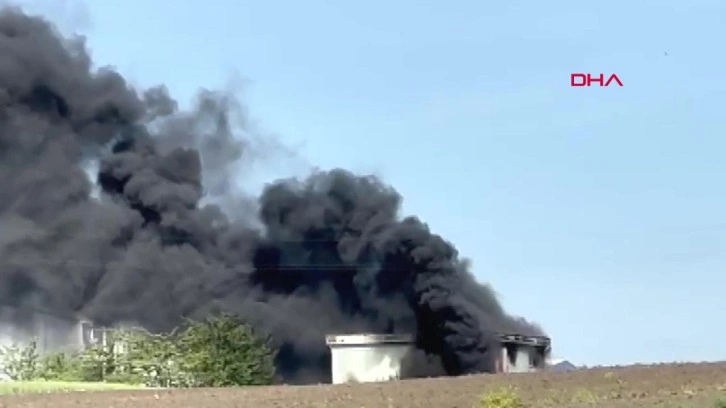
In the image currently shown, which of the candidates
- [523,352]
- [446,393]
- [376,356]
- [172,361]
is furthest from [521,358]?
[446,393]

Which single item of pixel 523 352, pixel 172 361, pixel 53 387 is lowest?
pixel 53 387

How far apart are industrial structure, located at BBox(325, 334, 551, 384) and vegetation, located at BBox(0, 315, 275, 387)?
119 inches

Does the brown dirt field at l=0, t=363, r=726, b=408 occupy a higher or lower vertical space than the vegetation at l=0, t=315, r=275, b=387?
lower

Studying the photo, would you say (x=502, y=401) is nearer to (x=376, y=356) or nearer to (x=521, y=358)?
(x=376, y=356)

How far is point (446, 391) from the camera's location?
24.0 m

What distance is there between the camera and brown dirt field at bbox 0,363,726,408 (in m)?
20.9

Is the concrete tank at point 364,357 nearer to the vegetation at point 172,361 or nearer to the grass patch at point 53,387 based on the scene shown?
the vegetation at point 172,361

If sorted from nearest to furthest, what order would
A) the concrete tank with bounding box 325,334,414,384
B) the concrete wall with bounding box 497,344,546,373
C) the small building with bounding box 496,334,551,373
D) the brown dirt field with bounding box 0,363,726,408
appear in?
the brown dirt field with bounding box 0,363,726,408
the concrete tank with bounding box 325,334,414,384
the concrete wall with bounding box 497,344,546,373
the small building with bounding box 496,334,551,373

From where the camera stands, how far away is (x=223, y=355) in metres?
37.0

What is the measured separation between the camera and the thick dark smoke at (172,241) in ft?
151

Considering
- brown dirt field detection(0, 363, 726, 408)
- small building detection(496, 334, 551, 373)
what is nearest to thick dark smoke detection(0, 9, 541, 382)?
small building detection(496, 334, 551, 373)

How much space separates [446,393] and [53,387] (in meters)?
13.1

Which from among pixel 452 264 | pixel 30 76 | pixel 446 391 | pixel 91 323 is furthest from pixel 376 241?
pixel 446 391

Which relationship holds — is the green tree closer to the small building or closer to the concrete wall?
the concrete wall
